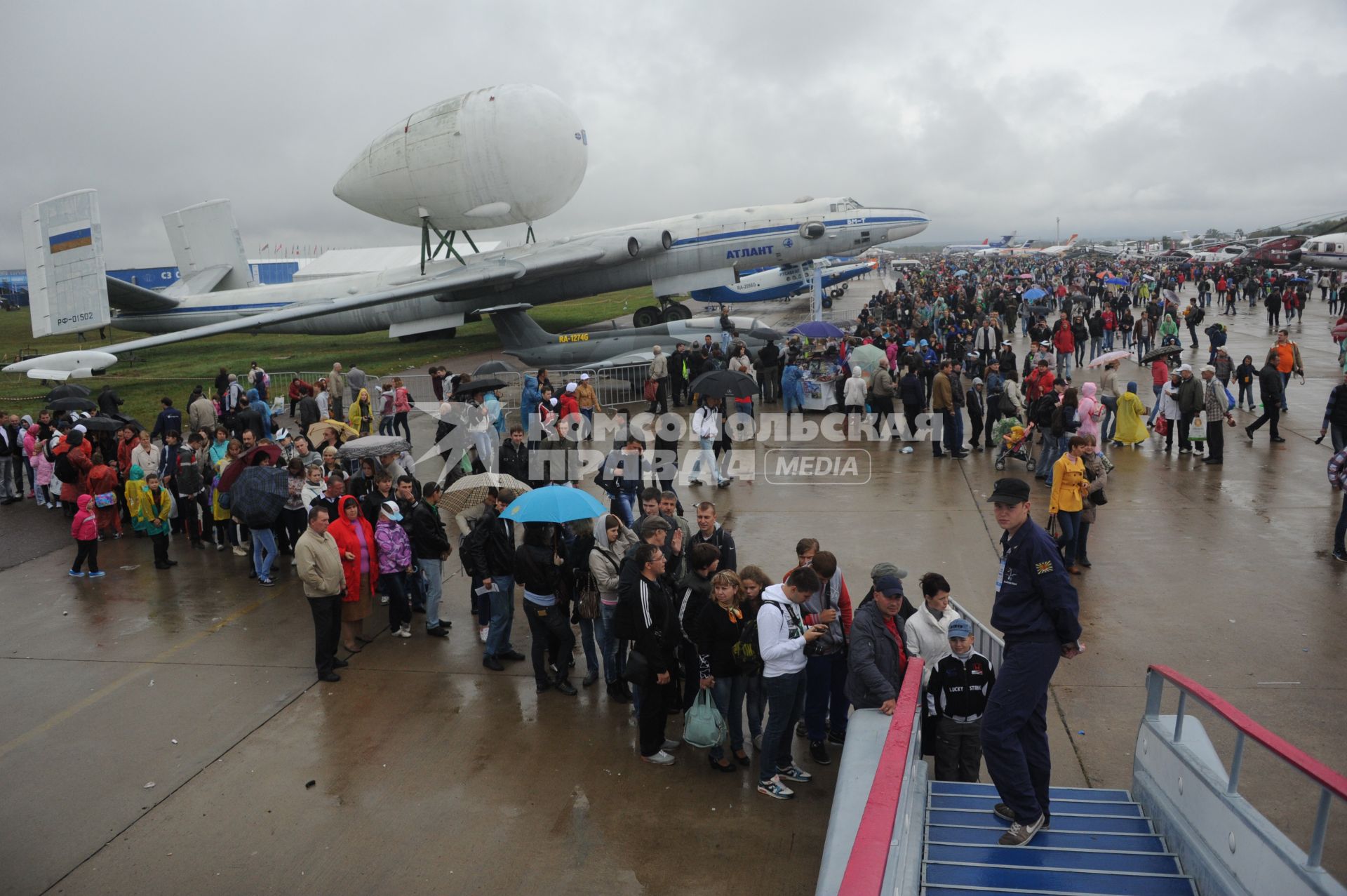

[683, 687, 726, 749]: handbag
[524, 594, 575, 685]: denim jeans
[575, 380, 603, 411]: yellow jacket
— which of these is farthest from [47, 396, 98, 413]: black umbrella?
[683, 687, 726, 749]: handbag

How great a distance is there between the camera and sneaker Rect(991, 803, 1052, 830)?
4.29 m

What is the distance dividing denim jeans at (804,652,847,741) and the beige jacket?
402 centimetres

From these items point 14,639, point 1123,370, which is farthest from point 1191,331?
point 14,639

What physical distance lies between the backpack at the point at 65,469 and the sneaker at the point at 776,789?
1075cm

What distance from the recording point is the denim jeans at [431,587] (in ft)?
26.0

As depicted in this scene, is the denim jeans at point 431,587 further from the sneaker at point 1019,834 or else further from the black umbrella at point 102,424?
the black umbrella at point 102,424

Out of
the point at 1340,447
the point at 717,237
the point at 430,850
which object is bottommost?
the point at 430,850

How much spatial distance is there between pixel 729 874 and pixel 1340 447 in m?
11.2

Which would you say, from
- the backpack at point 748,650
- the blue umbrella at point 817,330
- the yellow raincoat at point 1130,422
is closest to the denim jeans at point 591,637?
the backpack at point 748,650

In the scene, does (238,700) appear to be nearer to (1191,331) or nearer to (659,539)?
(659,539)

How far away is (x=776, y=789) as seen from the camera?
5312 mm

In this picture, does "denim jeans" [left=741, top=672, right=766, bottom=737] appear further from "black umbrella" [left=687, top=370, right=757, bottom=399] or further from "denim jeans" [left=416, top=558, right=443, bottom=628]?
"black umbrella" [left=687, top=370, right=757, bottom=399]

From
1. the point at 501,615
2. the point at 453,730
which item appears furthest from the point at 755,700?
the point at 501,615

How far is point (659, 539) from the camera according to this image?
20.1 ft
